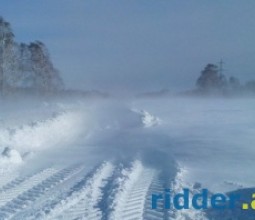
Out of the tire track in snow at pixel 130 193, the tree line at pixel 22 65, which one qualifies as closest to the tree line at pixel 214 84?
the tree line at pixel 22 65

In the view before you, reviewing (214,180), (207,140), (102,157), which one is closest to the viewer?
(214,180)

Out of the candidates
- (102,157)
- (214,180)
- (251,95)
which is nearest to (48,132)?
(102,157)

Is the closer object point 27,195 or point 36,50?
point 27,195

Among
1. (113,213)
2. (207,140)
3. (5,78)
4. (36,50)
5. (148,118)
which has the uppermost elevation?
(36,50)

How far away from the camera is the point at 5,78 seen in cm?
2936

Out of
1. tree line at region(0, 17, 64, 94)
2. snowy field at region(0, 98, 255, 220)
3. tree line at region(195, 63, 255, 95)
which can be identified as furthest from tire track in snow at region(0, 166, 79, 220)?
tree line at region(195, 63, 255, 95)

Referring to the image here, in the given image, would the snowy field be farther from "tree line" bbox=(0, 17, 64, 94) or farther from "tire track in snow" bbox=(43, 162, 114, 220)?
"tree line" bbox=(0, 17, 64, 94)

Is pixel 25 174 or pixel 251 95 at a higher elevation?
pixel 251 95

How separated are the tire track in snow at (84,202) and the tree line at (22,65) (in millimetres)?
21323

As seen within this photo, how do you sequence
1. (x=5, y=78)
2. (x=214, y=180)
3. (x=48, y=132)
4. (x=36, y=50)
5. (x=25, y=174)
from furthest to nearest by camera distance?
(x=36, y=50), (x=5, y=78), (x=48, y=132), (x=25, y=174), (x=214, y=180)

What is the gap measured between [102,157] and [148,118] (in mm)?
11263

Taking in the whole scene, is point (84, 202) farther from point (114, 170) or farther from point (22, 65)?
point (22, 65)

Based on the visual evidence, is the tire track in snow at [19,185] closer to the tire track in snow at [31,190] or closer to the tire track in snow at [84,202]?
the tire track in snow at [31,190]

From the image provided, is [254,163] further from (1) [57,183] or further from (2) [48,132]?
(2) [48,132]
